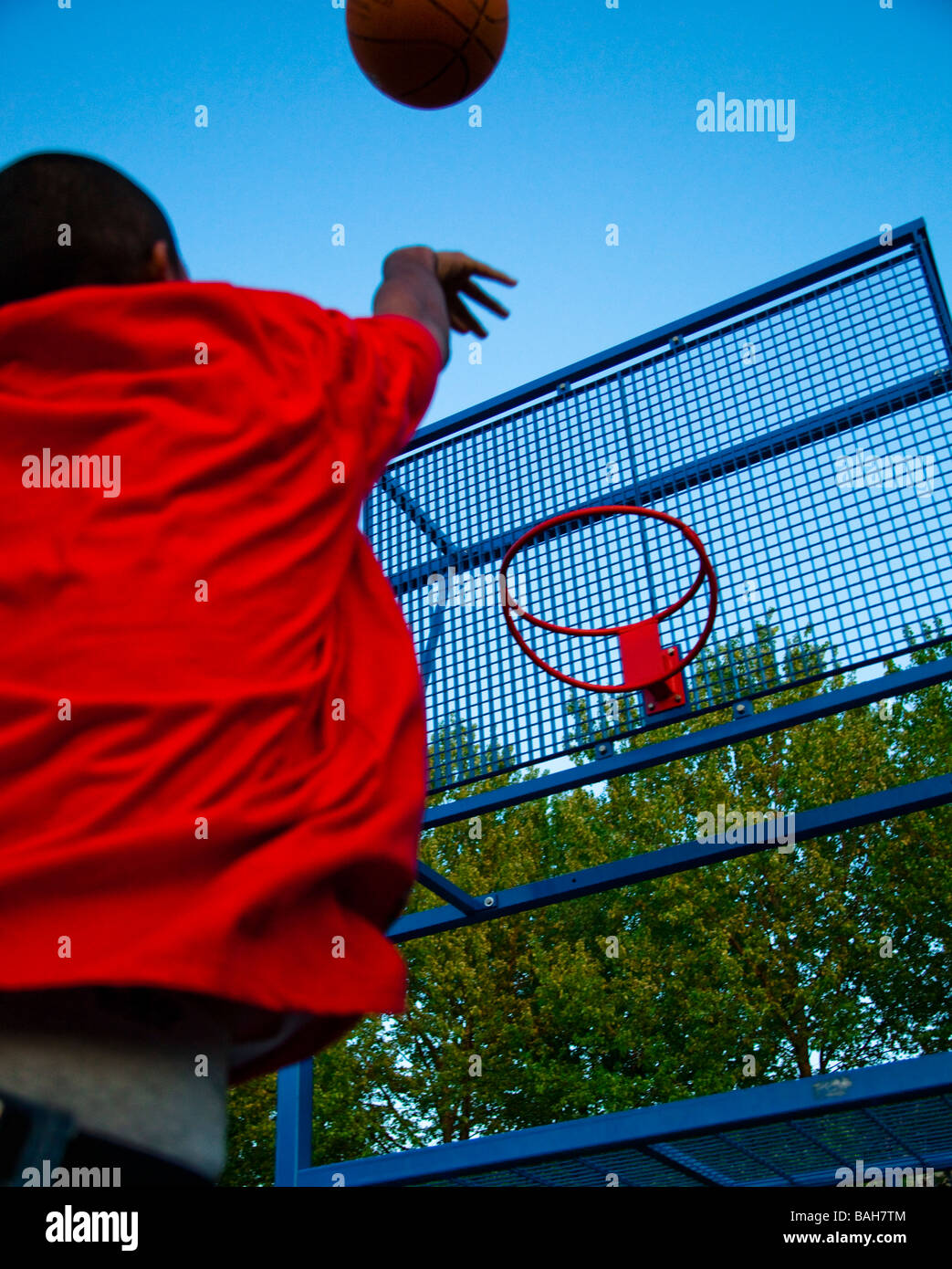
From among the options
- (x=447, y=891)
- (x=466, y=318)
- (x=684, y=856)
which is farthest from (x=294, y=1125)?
(x=466, y=318)

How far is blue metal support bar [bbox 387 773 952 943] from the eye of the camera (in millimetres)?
4375

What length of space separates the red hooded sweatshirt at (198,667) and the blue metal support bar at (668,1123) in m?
2.76

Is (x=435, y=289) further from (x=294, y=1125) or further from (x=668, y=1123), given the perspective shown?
(x=294, y=1125)

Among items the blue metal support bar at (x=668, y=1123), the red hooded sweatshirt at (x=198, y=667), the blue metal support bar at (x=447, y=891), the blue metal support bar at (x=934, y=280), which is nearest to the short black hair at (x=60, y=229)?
the red hooded sweatshirt at (x=198, y=667)

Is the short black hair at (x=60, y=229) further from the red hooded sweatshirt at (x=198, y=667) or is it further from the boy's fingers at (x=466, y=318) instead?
the boy's fingers at (x=466, y=318)

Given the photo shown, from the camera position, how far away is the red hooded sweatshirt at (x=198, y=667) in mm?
1175

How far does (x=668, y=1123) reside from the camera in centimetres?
390

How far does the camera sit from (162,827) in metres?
1.19

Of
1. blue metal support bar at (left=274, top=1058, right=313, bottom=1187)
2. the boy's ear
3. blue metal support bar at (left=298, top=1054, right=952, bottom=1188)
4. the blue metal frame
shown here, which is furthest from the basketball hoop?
the boy's ear

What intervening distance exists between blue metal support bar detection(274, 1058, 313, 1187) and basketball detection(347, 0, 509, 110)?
393 cm

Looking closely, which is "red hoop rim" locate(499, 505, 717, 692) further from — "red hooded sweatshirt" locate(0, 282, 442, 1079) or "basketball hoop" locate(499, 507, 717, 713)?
"red hooded sweatshirt" locate(0, 282, 442, 1079)
